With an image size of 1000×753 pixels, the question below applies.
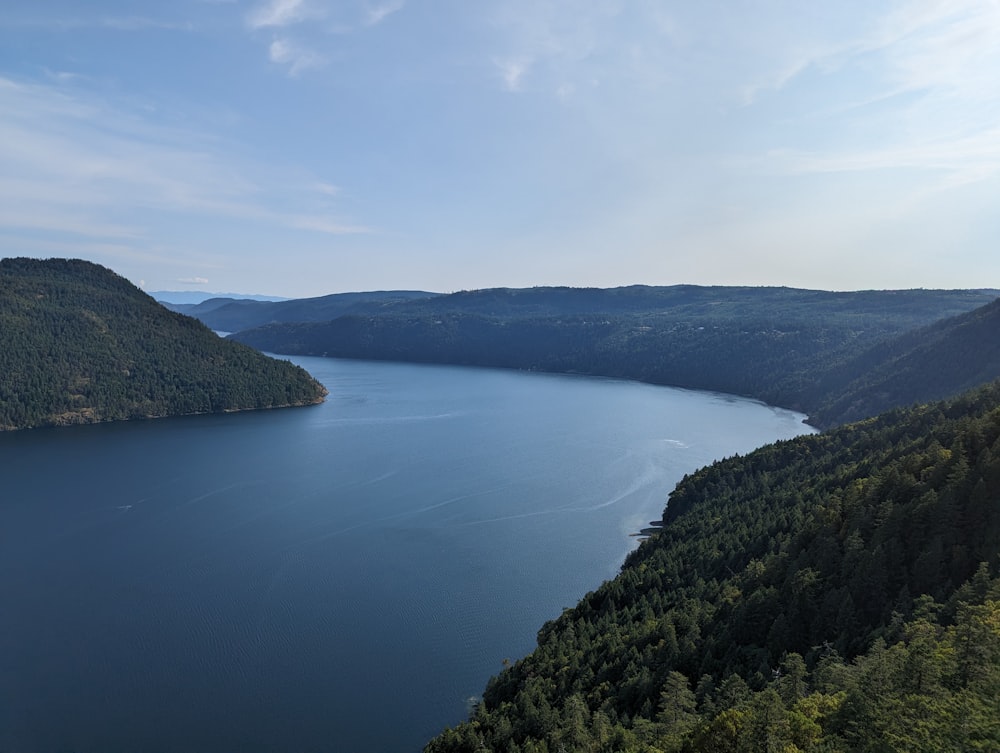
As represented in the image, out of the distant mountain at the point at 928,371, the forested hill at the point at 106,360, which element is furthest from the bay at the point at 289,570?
the distant mountain at the point at 928,371

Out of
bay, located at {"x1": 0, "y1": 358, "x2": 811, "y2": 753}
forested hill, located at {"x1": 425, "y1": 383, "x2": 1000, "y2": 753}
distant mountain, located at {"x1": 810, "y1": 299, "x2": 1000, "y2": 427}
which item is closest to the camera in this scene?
forested hill, located at {"x1": 425, "y1": 383, "x2": 1000, "y2": 753}

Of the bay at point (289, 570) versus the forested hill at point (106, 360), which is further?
the forested hill at point (106, 360)

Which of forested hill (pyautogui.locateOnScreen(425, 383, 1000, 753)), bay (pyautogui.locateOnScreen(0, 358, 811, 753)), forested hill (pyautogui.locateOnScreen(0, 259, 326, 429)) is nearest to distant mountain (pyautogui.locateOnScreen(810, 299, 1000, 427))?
bay (pyautogui.locateOnScreen(0, 358, 811, 753))

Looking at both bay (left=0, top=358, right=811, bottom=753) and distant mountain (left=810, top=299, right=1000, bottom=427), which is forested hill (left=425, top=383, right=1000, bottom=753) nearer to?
bay (left=0, top=358, right=811, bottom=753)

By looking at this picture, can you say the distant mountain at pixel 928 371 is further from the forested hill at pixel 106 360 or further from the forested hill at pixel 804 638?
the forested hill at pixel 106 360

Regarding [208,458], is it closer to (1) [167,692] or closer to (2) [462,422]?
(2) [462,422]
